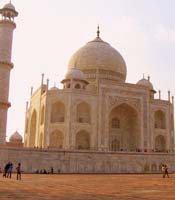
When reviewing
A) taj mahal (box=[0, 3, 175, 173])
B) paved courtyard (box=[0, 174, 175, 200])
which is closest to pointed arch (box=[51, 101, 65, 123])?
taj mahal (box=[0, 3, 175, 173])

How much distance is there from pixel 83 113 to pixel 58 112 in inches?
90.4

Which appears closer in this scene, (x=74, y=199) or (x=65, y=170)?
(x=74, y=199)

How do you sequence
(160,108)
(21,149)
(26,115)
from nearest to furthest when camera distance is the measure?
(21,149), (160,108), (26,115)

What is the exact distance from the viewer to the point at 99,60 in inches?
1350

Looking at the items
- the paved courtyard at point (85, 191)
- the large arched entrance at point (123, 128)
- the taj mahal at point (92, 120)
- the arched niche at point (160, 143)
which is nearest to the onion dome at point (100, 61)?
the taj mahal at point (92, 120)

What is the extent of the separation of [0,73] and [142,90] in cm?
1428

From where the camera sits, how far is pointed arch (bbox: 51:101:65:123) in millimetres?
29125

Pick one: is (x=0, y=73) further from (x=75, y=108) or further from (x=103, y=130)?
(x=103, y=130)

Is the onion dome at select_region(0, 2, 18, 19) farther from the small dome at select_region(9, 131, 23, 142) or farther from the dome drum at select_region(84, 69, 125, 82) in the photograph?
the small dome at select_region(9, 131, 23, 142)

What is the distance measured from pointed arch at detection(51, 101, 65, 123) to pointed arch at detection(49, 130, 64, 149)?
1.32 meters

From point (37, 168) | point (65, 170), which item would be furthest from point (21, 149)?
point (65, 170)

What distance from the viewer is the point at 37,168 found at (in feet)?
68.7

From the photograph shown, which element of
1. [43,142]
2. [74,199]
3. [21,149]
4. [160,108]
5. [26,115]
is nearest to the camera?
[74,199]

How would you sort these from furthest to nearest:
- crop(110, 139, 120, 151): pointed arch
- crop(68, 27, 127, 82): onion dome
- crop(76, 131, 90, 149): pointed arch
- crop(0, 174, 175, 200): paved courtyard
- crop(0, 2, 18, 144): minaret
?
crop(68, 27, 127, 82): onion dome
crop(110, 139, 120, 151): pointed arch
crop(76, 131, 90, 149): pointed arch
crop(0, 2, 18, 144): minaret
crop(0, 174, 175, 200): paved courtyard
